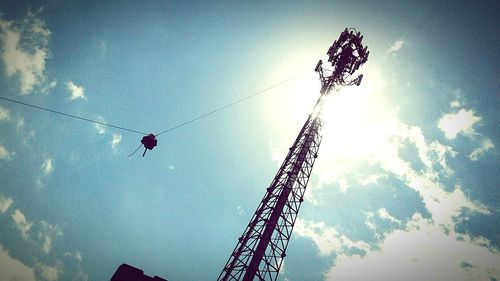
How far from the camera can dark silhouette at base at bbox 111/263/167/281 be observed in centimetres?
962

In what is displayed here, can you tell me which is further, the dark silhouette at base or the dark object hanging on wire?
the dark object hanging on wire

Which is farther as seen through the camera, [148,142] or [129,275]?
[148,142]

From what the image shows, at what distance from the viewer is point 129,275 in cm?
974

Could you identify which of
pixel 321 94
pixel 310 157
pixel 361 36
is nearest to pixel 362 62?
pixel 361 36

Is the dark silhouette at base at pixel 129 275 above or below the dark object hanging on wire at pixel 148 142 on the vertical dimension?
below

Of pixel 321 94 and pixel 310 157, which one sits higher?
pixel 321 94

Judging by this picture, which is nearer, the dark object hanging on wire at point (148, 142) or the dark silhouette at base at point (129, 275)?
the dark silhouette at base at point (129, 275)

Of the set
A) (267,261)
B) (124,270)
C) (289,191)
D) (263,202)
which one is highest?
(289,191)

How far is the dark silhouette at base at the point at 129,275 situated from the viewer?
9.62m

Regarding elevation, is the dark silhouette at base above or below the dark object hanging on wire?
below

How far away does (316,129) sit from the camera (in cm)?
1664

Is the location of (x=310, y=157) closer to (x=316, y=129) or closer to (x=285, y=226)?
(x=316, y=129)

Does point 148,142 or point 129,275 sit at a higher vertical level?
point 148,142

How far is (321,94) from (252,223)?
12152 millimetres
